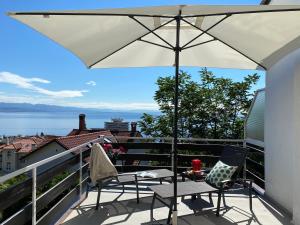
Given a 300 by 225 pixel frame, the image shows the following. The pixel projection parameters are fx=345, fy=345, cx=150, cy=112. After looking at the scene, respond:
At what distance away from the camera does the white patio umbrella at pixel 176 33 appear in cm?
299

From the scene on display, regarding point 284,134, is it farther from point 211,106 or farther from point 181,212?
point 211,106

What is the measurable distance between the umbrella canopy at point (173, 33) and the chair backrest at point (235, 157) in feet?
4.03

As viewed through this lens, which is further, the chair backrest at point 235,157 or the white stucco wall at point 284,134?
the chair backrest at point 235,157

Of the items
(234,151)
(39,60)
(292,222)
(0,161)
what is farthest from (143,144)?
(39,60)

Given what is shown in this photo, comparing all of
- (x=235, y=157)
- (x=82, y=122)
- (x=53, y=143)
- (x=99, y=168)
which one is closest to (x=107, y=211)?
(x=99, y=168)

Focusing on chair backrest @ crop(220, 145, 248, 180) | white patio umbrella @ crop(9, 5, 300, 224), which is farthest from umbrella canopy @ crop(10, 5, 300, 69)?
chair backrest @ crop(220, 145, 248, 180)

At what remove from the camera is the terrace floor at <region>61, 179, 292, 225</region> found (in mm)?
4305

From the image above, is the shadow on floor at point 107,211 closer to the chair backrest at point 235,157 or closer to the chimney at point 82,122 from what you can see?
the chair backrest at point 235,157

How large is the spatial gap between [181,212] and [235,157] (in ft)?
3.64

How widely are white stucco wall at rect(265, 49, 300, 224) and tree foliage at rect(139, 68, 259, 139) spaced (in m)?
6.01

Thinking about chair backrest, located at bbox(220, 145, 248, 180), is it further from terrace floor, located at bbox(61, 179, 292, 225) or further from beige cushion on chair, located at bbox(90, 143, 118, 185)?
beige cushion on chair, located at bbox(90, 143, 118, 185)

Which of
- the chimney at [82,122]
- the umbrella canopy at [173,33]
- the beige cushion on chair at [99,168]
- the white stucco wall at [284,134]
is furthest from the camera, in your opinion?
the chimney at [82,122]

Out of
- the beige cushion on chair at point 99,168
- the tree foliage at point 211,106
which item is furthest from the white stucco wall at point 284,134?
the tree foliage at point 211,106

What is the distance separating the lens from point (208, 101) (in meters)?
11.8
